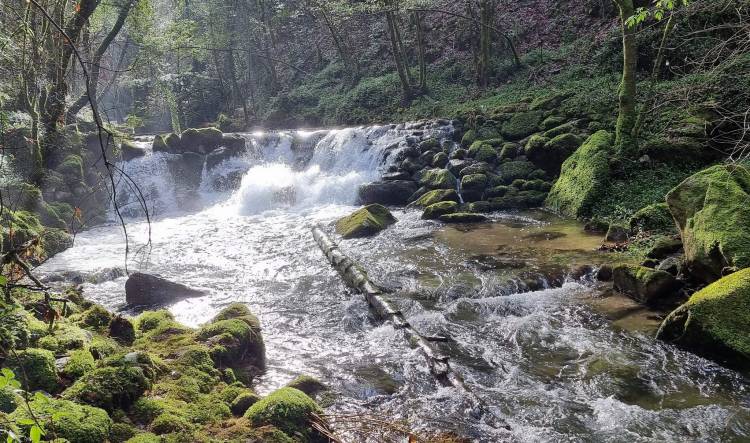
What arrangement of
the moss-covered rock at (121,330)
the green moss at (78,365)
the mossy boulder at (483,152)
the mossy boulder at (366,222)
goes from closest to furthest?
the green moss at (78,365) < the moss-covered rock at (121,330) < the mossy boulder at (366,222) < the mossy boulder at (483,152)

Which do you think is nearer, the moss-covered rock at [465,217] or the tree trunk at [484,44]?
the moss-covered rock at [465,217]

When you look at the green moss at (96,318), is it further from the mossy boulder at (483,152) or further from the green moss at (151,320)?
the mossy boulder at (483,152)

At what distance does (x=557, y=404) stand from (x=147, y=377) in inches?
165

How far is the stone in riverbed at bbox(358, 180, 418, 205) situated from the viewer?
53.7 feet

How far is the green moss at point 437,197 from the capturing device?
1496 cm

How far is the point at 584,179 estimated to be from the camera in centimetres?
1258

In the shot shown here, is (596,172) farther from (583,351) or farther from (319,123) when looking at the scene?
(319,123)

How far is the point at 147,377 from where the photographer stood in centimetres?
452

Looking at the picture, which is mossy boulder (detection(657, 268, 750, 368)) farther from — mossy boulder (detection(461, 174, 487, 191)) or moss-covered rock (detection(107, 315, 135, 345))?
mossy boulder (detection(461, 174, 487, 191))

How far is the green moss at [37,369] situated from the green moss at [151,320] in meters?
2.23

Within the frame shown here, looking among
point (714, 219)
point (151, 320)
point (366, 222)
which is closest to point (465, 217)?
point (366, 222)

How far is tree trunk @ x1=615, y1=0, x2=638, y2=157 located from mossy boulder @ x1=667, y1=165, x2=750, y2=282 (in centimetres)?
446

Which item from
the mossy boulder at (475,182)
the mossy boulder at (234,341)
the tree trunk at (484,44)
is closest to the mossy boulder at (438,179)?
the mossy boulder at (475,182)

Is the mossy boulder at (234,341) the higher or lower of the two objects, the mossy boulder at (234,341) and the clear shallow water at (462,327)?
the higher
